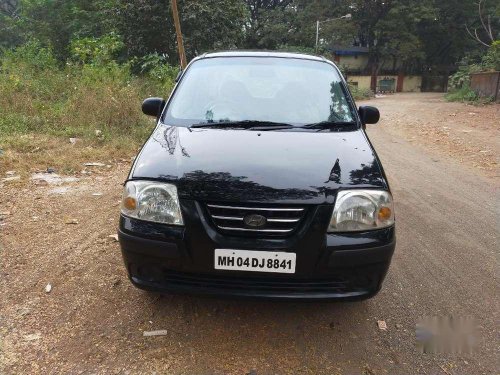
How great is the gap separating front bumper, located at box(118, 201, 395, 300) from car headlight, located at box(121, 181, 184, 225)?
45mm

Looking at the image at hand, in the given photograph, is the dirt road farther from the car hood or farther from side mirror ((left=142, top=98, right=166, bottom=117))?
side mirror ((left=142, top=98, right=166, bottom=117))

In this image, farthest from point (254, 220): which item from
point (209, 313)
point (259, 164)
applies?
point (209, 313)

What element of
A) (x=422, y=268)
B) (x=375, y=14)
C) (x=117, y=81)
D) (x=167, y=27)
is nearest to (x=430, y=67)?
(x=375, y=14)

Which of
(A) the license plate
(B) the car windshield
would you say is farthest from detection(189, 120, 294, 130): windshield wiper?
(A) the license plate

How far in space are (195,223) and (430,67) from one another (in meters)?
48.4

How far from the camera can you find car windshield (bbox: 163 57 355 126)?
3.22 metres

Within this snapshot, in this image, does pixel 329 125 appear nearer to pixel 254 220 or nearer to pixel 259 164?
pixel 259 164

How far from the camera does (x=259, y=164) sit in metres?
2.45

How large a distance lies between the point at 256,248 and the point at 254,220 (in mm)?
143

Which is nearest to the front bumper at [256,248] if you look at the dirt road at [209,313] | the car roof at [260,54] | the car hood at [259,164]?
the car hood at [259,164]

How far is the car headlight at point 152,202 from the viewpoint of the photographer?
230cm

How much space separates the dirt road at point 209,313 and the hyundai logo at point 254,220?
2.41 ft

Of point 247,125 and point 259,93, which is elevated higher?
point 259,93

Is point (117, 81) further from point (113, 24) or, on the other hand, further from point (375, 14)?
point (375, 14)
